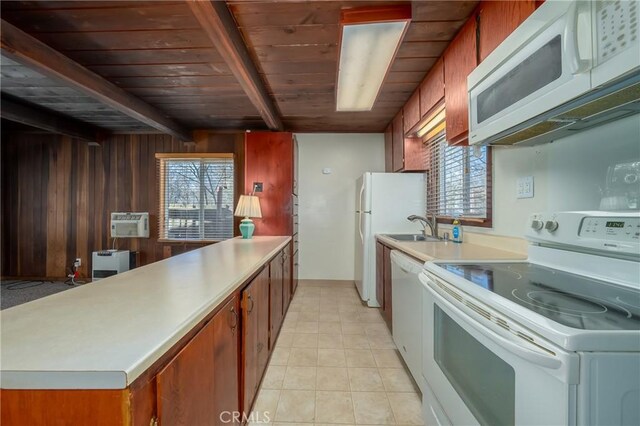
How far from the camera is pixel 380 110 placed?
3283mm

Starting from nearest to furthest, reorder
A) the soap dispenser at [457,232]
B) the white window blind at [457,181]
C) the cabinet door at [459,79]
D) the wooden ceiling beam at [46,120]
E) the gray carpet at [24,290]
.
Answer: the cabinet door at [459,79]
the white window blind at [457,181]
the soap dispenser at [457,232]
the wooden ceiling beam at [46,120]
the gray carpet at [24,290]

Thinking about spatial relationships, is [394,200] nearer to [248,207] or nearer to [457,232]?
[457,232]

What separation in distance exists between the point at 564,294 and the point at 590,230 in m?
0.33

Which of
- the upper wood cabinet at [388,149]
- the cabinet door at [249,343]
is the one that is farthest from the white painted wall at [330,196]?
the cabinet door at [249,343]

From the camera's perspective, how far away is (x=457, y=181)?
238 centimetres

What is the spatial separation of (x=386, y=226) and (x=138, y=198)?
3853mm

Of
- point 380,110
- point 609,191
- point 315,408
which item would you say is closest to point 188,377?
point 315,408

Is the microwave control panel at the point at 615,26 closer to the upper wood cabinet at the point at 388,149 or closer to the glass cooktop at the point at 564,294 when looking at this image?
the glass cooktop at the point at 564,294

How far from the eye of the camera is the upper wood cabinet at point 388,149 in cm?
367

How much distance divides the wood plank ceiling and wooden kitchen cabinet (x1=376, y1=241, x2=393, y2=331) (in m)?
1.66

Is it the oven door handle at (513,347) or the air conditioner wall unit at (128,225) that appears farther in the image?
the air conditioner wall unit at (128,225)

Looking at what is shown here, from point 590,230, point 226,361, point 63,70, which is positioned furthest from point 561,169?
point 63,70

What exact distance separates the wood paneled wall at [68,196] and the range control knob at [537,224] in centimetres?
441

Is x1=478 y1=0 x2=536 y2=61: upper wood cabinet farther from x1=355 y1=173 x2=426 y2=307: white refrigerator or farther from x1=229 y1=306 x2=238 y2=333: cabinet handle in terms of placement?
x1=229 y1=306 x2=238 y2=333: cabinet handle
